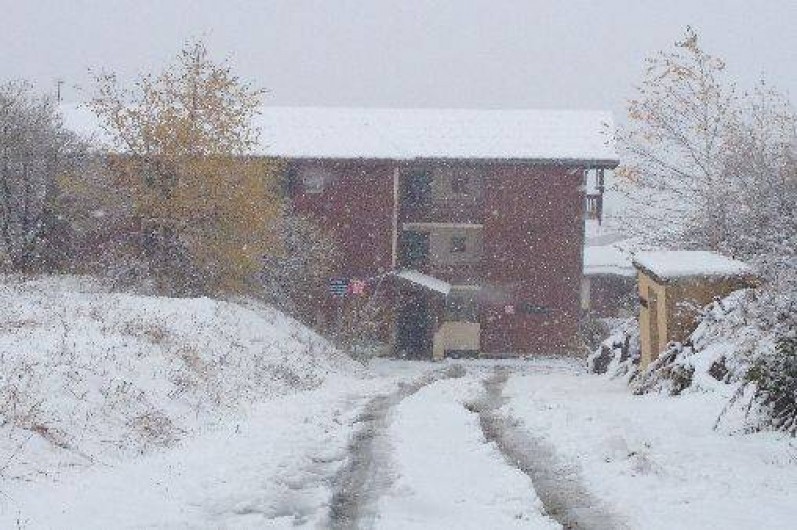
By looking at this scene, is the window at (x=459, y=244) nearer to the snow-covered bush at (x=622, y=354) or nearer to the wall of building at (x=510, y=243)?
the wall of building at (x=510, y=243)

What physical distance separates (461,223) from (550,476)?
32168 millimetres

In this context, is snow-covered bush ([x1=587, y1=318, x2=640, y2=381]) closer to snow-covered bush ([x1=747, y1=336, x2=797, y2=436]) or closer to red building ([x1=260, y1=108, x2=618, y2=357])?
snow-covered bush ([x1=747, y1=336, x2=797, y2=436])

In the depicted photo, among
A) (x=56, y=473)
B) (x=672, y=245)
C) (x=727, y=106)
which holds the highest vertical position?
(x=727, y=106)

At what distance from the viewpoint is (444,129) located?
42.4 m

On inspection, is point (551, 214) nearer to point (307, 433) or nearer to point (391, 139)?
point (391, 139)

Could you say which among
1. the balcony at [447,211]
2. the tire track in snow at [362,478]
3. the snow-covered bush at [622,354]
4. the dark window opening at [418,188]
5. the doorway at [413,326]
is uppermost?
the dark window opening at [418,188]

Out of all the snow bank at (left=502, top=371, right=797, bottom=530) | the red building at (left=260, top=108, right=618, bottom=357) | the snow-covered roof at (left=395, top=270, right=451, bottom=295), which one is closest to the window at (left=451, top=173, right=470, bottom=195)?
the red building at (left=260, top=108, right=618, bottom=357)

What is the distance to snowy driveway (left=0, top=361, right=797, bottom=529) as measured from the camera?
6590 millimetres

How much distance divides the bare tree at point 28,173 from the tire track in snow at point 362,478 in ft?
63.8

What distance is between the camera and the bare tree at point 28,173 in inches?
1113

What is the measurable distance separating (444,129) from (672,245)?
21.5 meters

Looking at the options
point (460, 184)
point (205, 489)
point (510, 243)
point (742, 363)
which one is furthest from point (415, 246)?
point (205, 489)

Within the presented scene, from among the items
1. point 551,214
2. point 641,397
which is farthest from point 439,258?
point 641,397

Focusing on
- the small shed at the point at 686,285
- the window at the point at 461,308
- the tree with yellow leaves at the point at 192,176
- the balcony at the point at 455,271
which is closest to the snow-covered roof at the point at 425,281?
the balcony at the point at 455,271
